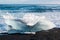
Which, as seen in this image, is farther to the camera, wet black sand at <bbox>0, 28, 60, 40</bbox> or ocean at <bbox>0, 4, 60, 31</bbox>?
ocean at <bbox>0, 4, 60, 31</bbox>

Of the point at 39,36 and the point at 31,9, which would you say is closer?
the point at 39,36

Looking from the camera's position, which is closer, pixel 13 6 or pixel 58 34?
pixel 58 34

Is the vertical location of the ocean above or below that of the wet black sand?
below

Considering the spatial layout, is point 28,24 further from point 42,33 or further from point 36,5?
point 36,5

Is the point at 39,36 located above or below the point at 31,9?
above

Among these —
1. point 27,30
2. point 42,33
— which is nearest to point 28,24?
point 27,30

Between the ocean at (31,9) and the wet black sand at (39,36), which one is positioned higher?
the wet black sand at (39,36)

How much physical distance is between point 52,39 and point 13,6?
3247 millimetres

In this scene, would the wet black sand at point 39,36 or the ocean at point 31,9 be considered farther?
the ocean at point 31,9

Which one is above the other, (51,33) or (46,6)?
(51,33)

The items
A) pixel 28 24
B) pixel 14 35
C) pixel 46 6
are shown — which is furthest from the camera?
pixel 46 6
